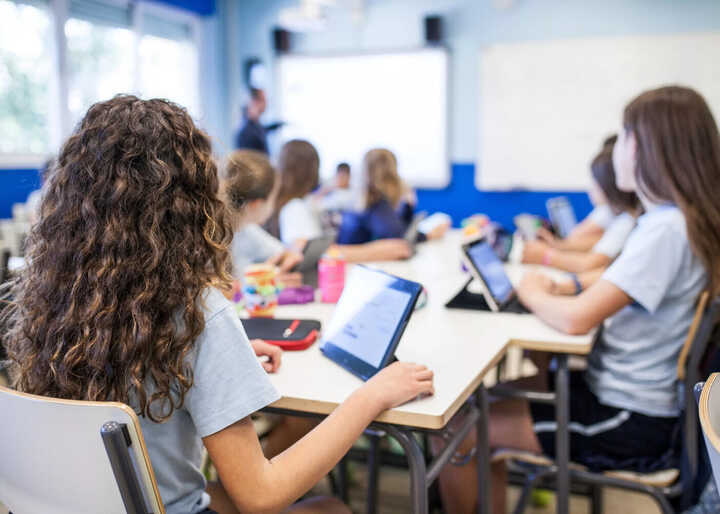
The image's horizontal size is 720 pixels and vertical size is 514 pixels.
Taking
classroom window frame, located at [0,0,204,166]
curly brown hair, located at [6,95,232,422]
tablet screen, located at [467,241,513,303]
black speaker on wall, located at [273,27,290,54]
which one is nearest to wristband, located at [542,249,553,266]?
tablet screen, located at [467,241,513,303]

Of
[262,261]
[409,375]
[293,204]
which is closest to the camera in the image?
[409,375]

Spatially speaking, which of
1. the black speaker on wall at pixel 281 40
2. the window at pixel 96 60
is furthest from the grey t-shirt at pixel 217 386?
the black speaker on wall at pixel 281 40

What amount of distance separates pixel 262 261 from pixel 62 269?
1384mm

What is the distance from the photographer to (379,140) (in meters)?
→ 5.94

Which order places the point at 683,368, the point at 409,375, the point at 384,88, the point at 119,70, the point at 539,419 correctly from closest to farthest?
the point at 409,375 < the point at 683,368 < the point at 539,419 < the point at 119,70 < the point at 384,88

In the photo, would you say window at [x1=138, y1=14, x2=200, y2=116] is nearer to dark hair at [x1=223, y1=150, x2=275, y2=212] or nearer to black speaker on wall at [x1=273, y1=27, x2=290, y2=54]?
black speaker on wall at [x1=273, y1=27, x2=290, y2=54]

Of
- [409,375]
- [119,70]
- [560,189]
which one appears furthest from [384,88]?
[409,375]

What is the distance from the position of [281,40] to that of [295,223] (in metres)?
3.94

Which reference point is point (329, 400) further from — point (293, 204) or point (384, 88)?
point (384, 88)

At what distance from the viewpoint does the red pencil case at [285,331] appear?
1423 millimetres

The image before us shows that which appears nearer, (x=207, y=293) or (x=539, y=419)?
(x=207, y=293)

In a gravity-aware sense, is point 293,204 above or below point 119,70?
below

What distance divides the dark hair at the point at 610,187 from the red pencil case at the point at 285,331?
1.40 metres

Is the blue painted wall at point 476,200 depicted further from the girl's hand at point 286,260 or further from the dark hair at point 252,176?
the girl's hand at point 286,260
